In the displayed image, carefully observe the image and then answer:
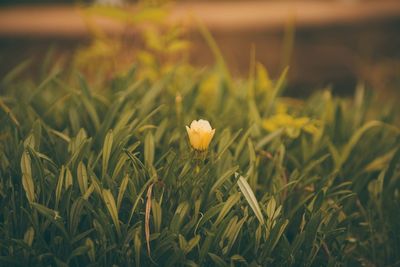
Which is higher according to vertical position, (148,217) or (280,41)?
(148,217)

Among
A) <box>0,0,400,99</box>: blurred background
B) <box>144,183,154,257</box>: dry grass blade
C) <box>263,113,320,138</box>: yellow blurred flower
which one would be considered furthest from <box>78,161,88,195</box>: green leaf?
<box>0,0,400,99</box>: blurred background

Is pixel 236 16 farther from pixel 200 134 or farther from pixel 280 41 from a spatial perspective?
pixel 200 134

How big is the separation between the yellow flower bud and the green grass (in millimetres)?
46

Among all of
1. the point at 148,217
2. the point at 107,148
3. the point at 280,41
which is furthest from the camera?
the point at 280,41

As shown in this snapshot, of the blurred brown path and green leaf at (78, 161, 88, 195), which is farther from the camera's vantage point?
the blurred brown path

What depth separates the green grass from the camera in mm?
1224

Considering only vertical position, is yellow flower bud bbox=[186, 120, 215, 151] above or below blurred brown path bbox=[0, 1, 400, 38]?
above

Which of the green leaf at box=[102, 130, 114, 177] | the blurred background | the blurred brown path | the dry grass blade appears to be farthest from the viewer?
the blurred brown path

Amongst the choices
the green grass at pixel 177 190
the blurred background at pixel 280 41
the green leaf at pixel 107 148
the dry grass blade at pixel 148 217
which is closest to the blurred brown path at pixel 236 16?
the blurred background at pixel 280 41

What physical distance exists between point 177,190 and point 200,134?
0.16 metres

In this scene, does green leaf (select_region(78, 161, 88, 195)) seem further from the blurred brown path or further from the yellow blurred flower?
the blurred brown path

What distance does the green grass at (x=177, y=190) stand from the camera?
4.01 feet

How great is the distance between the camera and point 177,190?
1303 mm

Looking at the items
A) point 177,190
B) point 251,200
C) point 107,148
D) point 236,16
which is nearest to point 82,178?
point 107,148
